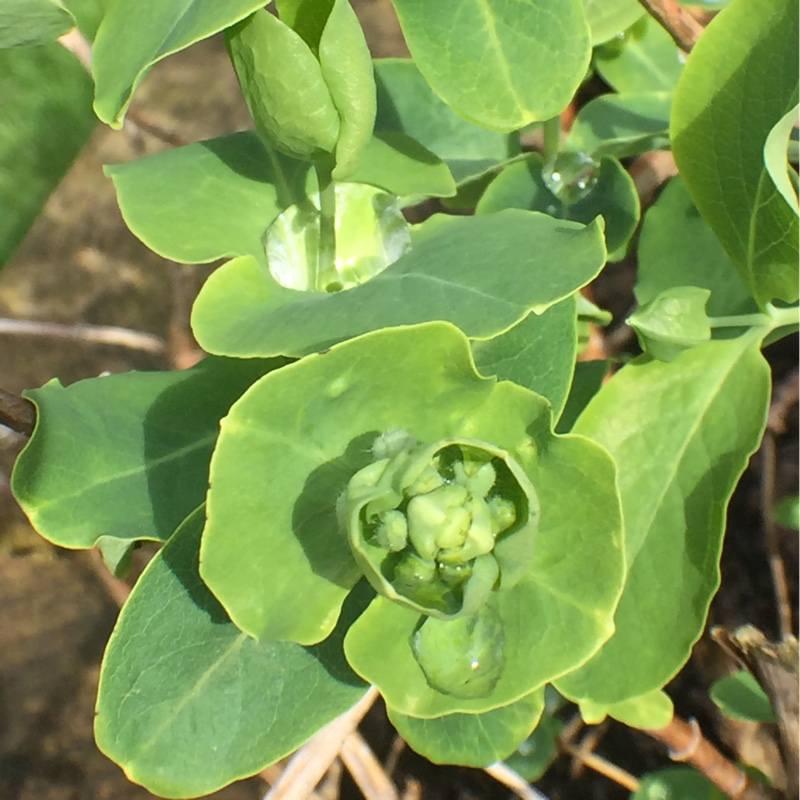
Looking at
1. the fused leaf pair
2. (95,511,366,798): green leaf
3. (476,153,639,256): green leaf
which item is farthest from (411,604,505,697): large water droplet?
(476,153,639,256): green leaf

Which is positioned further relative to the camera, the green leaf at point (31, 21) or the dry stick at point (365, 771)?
the dry stick at point (365, 771)

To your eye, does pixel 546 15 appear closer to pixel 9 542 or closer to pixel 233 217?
pixel 233 217

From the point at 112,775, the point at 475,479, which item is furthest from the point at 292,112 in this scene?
the point at 112,775

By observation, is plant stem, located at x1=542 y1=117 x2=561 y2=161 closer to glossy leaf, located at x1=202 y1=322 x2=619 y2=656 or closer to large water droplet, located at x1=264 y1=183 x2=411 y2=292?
large water droplet, located at x1=264 y1=183 x2=411 y2=292

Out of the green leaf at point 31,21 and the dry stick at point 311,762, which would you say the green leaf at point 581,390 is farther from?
the green leaf at point 31,21

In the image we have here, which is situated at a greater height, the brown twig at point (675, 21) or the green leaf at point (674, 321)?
the brown twig at point (675, 21)

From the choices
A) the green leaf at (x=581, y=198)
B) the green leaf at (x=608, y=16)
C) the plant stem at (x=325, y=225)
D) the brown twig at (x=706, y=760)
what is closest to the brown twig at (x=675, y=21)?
the green leaf at (x=608, y=16)

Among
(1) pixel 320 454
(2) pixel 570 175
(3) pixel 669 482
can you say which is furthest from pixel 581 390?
(1) pixel 320 454
